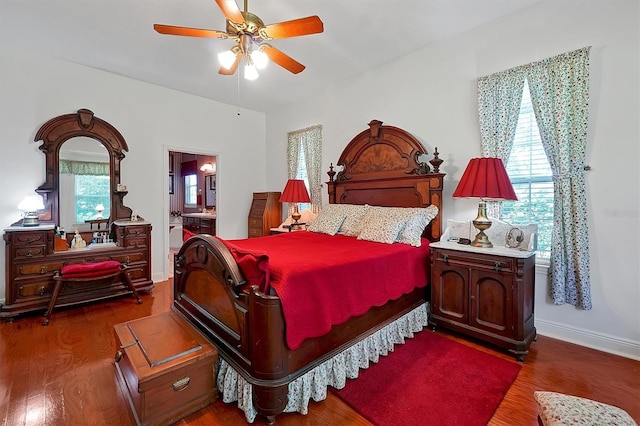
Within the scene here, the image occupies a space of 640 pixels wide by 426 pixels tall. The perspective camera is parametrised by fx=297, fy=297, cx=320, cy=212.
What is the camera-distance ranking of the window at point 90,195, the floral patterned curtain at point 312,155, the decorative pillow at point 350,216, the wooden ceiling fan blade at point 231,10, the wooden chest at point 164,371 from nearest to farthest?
the wooden chest at point 164,371 < the wooden ceiling fan blade at point 231,10 < the decorative pillow at point 350,216 < the window at point 90,195 < the floral patterned curtain at point 312,155

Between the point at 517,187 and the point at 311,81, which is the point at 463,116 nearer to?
the point at 517,187

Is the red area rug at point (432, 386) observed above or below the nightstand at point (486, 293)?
below

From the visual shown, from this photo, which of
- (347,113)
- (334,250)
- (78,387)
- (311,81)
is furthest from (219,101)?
(78,387)

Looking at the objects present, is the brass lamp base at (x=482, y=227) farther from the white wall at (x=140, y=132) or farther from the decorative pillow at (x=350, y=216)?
the white wall at (x=140, y=132)

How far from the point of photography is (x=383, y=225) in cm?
304

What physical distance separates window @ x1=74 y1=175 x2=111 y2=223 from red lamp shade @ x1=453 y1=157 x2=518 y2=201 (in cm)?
439

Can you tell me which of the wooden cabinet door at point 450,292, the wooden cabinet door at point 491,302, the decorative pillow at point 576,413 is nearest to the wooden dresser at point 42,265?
the wooden cabinet door at point 450,292

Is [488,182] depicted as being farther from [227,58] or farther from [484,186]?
[227,58]

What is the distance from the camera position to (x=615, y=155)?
2.38m

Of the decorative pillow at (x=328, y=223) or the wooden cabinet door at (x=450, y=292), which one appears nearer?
the wooden cabinet door at (x=450, y=292)

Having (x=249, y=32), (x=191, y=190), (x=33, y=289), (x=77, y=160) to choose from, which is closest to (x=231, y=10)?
(x=249, y=32)

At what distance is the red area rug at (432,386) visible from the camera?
5.72ft

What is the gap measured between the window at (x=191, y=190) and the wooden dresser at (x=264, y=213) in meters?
3.47

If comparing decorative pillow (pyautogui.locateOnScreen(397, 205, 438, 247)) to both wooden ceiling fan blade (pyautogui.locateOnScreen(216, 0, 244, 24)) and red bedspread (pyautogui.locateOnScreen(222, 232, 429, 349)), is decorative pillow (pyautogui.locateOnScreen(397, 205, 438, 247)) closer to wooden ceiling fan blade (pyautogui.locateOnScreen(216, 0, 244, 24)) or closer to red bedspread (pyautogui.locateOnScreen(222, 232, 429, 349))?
red bedspread (pyautogui.locateOnScreen(222, 232, 429, 349))
